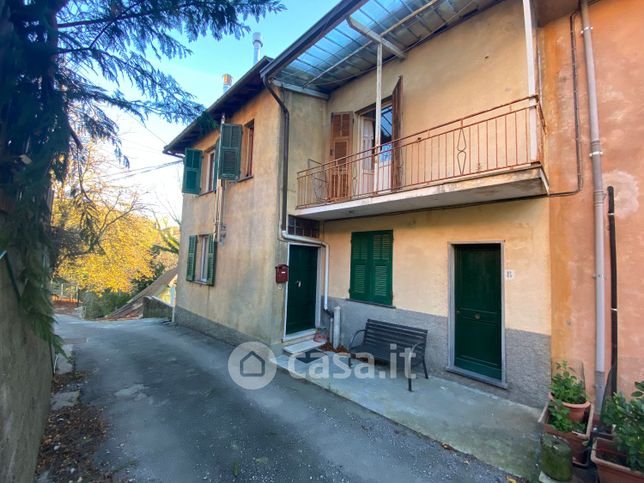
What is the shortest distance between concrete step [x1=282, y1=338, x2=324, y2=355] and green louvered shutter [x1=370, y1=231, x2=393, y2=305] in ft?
5.57

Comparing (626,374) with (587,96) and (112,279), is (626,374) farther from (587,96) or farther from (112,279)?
(112,279)

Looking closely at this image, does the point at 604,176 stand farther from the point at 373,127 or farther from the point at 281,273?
the point at 281,273

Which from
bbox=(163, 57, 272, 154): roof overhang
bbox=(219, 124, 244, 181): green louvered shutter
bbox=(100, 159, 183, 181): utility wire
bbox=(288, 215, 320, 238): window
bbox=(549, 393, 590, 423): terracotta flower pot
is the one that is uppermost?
bbox=(163, 57, 272, 154): roof overhang

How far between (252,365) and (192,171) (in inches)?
257

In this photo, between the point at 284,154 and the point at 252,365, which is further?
the point at 284,154

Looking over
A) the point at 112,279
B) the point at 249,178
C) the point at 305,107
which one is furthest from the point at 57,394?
the point at 112,279

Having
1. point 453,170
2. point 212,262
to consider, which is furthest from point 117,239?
point 453,170

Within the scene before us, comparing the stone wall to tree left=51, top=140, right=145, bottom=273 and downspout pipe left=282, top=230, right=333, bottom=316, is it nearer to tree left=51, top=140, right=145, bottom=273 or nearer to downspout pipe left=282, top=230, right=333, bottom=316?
tree left=51, top=140, right=145, bottom=273

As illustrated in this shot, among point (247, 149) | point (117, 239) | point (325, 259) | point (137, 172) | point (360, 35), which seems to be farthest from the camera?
point (117, 239)

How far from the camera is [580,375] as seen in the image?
12.5 feet

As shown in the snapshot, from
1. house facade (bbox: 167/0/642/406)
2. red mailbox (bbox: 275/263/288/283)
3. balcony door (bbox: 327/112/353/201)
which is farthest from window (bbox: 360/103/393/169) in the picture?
red mailbox (bbox: 275/263/288/283)

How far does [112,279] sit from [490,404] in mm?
19853

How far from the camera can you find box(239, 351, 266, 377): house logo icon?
5.31 meters

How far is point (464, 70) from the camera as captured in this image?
196 inches
